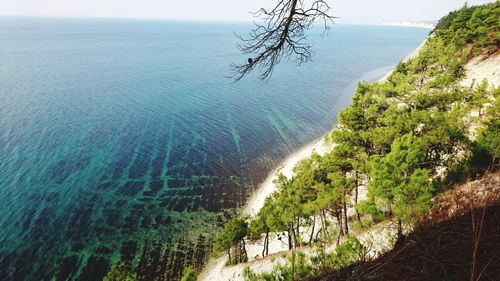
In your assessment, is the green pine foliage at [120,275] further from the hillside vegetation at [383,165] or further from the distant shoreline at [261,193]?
the distant shoreline at [261,193]

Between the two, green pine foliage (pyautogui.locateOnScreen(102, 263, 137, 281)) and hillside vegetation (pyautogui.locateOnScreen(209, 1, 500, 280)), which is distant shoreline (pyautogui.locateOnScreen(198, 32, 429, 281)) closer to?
hillside vegetation (pyautogui.locateOnScreen(209, 1, 500, 280))

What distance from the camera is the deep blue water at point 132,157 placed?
94.3ft

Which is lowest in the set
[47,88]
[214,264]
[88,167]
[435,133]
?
[214,264]

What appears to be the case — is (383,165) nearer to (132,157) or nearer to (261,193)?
(261,193)

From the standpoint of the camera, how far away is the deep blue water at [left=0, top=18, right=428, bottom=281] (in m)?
28.8

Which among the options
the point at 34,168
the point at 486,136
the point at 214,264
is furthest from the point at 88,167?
the point at 486,136

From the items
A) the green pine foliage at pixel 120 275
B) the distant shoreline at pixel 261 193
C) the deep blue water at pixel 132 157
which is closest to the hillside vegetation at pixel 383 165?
the distant shoreline at pixel 261 193

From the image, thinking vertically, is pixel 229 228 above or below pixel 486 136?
→ below

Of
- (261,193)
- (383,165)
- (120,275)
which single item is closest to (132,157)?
(261,193)

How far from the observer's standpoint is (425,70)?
40.8 metres

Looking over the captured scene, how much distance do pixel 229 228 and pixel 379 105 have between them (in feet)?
62.9

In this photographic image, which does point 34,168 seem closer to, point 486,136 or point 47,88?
point 47,88

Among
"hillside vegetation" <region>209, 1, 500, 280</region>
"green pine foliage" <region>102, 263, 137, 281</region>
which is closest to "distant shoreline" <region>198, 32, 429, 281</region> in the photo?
"hillside vegetation" <region>209, 1, 500, 280</region>

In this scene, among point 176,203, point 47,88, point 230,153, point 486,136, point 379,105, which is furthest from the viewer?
point 47,88
